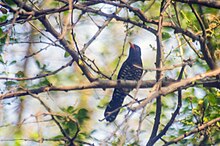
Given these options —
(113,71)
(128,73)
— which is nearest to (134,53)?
(128,73)

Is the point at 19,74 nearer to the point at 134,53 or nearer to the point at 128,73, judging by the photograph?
the point at 128,73

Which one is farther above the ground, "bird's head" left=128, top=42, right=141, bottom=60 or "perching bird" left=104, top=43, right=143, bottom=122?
"bird's head" left=128, top=42, right=141, bottom=60

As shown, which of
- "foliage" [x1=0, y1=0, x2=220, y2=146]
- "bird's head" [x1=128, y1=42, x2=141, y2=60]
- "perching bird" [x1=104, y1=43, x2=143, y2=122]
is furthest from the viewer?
"bird's head" [x1=128, y1=42, x2=141, y2=60]

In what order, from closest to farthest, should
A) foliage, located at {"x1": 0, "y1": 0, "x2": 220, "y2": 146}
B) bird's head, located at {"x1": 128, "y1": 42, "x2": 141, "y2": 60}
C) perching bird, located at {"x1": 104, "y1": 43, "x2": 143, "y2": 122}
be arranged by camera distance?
foliage, located at {"x1": 0, "y1": 0, "x2": 220, "y2": 146}
perching bird, located at {"x1": 104, "y1": 43, "x2": 143, "y2": 122}
bird's head, located at {"x1": 128, "y1": 42, "x2": 141, "y2": 60}

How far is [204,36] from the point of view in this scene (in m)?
3.55

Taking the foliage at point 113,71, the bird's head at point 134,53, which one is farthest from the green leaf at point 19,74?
the bird's head at point 134,53

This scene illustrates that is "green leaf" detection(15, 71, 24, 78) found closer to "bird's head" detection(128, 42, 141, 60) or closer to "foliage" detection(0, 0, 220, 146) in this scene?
"foliage" detection(0, 0, 220, 146)

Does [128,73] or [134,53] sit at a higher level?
[134,53]

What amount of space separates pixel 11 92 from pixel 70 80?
4203 millimetres

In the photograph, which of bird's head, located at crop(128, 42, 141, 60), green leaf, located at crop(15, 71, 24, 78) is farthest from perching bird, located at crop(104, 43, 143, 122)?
green leaf, located at crop(15, 71, 24, 78)

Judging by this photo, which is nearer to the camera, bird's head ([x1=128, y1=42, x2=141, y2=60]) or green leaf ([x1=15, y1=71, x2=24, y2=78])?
green leaf ([x1=15, y1=71, x2=24, y2=78])

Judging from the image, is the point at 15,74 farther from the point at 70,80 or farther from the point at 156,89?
the point at 70,80

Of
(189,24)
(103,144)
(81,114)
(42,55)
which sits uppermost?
(42,55)

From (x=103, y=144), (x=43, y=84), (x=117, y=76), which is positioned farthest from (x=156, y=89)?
(x=117, y=76)
